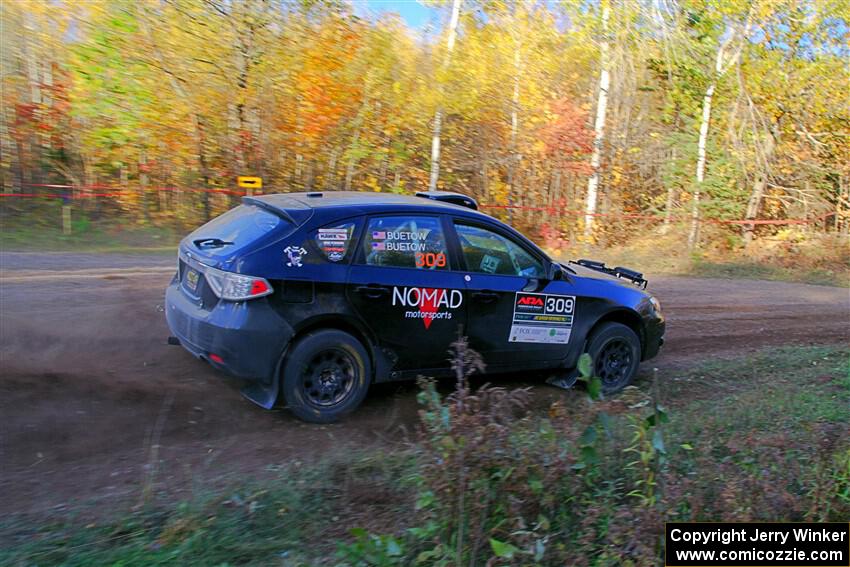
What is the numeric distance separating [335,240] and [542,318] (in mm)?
2052

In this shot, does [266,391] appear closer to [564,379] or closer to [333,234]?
[333,234]

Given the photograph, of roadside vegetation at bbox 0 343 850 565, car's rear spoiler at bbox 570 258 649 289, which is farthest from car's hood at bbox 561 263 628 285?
roadside vegetation at bbox 0 343 850 565

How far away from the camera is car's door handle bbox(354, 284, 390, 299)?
18.0ft

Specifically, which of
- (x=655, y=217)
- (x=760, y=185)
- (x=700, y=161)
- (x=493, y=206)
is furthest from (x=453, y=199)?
(x=760, y=185)

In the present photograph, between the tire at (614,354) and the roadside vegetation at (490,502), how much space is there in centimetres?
219

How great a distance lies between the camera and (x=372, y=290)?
18.1 feet

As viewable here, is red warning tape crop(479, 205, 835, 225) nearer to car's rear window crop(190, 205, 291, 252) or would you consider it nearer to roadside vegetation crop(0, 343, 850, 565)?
car's rear window crop(190, 205, 291, 252)

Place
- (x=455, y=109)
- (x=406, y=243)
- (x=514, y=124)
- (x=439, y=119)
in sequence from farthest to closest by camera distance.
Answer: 1. (x=514, y=124)
2. (x=455, y=109)
3. (x=439, y=119)
4. (x=406, y=243)

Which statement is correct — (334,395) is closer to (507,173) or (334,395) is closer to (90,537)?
(90,537)

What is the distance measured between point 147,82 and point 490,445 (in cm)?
1378

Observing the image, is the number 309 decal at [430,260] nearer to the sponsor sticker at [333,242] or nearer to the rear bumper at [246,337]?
the sponsor sticker at [333,242]

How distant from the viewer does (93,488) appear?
4184 mm

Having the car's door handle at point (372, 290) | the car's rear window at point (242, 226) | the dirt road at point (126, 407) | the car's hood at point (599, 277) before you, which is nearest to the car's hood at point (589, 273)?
the car's hood at point (599, 277)

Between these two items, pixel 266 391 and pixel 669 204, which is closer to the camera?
pixel 266 391
